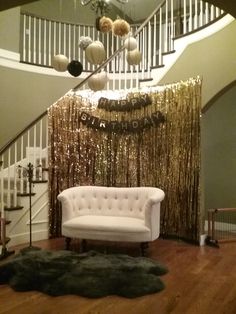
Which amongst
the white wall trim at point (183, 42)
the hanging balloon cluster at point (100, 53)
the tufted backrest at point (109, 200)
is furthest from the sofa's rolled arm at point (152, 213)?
the white wall trim at point (183, 42)

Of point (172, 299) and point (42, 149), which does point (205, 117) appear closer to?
point (42, 149)

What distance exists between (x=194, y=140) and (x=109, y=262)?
7.13ft

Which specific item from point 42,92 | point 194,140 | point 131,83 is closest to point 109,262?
point 194,140

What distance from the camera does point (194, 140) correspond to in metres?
4.86

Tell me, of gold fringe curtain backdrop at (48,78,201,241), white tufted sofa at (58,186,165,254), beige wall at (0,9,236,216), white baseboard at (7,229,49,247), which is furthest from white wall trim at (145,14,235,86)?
white baseboard at (7,229,49,247)

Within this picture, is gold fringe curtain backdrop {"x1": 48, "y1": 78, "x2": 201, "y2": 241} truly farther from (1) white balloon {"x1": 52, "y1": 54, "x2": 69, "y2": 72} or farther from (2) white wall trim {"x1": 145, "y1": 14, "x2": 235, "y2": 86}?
(1) white balloon {"x1": 52, "y1": 54, "x2": 69, "y2": 72}

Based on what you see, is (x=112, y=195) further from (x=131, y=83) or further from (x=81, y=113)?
(x=131, y=83)

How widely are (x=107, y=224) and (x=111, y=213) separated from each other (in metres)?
0.64

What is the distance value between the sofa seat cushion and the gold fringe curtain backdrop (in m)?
0.84

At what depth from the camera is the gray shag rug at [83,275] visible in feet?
10.2

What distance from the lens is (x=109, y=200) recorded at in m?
5.04

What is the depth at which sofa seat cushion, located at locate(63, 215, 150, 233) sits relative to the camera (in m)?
4.23

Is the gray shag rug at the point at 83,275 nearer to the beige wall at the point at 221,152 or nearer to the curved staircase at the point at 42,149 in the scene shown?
the curved staircase at the point at 42,149

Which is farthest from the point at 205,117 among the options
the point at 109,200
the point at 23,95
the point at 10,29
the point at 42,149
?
the point at 10,29
